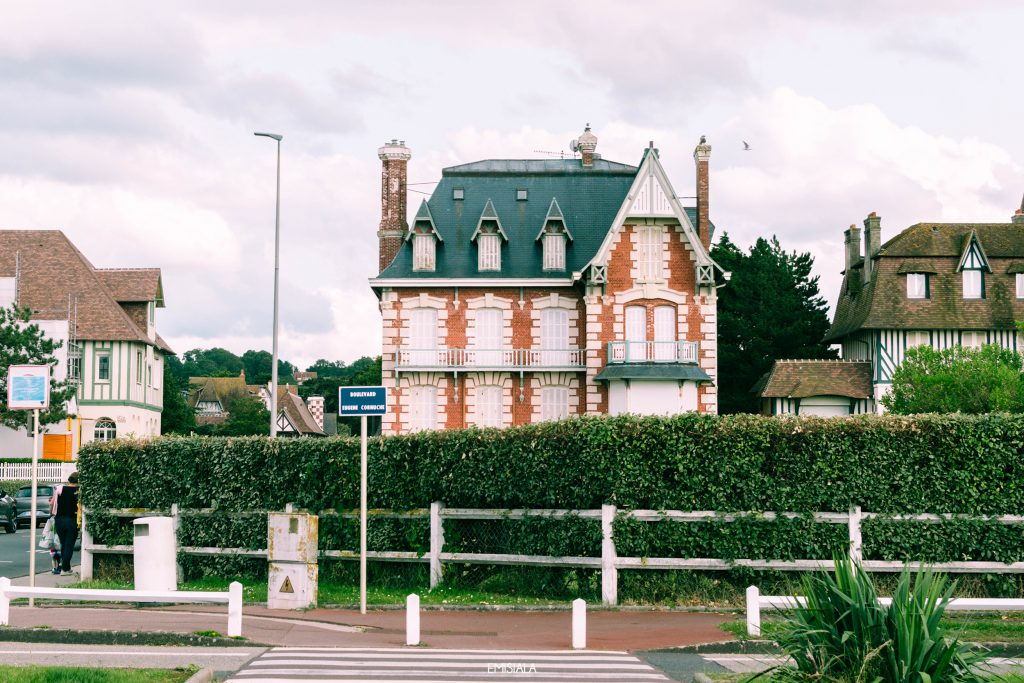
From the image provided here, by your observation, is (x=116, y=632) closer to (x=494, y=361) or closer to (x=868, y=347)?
(x=494, y=361)

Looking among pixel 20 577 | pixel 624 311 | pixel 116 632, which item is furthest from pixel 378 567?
pixel 624 311

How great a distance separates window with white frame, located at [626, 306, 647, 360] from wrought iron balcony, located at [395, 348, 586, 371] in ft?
6.44

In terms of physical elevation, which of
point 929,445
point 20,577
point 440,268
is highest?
point 440,268

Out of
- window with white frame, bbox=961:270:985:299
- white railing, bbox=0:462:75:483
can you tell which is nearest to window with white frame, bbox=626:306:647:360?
window with white frame, bbox=961:270:985:299

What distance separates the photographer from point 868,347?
163 ft

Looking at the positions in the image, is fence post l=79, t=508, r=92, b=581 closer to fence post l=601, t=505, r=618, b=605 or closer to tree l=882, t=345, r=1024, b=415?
fence post l=601, t=505, r=618, b=605

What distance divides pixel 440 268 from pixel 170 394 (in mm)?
39970

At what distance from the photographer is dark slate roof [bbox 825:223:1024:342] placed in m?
47.9

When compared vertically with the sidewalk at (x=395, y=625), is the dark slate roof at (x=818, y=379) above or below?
above

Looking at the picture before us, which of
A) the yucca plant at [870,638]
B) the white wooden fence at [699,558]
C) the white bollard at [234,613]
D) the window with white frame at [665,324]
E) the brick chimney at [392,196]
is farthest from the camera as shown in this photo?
the brick chimney at [392,196]

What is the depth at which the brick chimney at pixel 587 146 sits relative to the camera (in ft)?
156

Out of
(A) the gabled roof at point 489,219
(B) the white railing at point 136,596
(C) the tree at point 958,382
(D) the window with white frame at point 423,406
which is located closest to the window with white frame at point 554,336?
(A) the gabled roof at point 489,219

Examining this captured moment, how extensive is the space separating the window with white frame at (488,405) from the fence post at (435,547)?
27.0 m

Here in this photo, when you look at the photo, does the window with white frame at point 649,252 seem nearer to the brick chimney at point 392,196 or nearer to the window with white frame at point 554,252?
the window with white frame at point 554,252
